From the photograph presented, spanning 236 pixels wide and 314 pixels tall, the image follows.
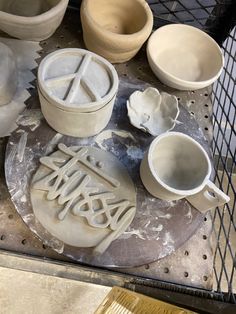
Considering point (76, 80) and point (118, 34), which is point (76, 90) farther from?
point (118, 34)

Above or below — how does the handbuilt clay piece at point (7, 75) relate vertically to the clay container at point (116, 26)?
below

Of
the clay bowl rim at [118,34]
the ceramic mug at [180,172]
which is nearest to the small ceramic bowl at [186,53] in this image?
the clay bowl rim at [118,34]

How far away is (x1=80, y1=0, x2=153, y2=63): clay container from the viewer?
627 millimetres

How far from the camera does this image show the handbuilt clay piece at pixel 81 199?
538 millimetres

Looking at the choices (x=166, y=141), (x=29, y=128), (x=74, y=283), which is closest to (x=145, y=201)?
(x=166, y=141)

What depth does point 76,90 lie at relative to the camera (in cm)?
54

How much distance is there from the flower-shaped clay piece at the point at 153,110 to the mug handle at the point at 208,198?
A: 0.40ft

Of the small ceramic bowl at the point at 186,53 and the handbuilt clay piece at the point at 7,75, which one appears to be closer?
the handbuilt clay piece at the point at 7,75

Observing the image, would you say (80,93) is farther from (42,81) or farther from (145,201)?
(145,201)

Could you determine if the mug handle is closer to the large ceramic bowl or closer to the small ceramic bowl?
the small ceramic bowl

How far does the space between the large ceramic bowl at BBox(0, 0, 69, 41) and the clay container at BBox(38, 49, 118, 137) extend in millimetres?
101

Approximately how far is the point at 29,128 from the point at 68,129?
7cm

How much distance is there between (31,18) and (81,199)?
0.96ft

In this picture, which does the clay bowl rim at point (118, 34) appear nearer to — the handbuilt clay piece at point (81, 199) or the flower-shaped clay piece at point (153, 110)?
the flower-shaped clay piece at point (153, 110)
